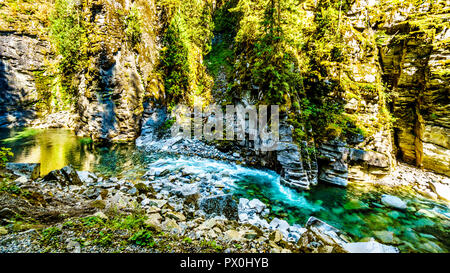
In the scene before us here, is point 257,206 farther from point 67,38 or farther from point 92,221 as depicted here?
point 67,38

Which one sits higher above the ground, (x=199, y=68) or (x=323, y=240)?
(x=199, y=68)

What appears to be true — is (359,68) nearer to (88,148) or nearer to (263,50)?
(263,50)

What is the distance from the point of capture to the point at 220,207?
4934 millimetres

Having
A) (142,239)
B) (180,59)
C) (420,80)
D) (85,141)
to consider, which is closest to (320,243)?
(142,239)

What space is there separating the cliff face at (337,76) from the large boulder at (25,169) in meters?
6.10

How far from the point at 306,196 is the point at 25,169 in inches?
389

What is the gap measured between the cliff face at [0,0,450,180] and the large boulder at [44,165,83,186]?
6279mm

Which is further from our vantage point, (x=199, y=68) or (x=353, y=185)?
(x=199, y=68)

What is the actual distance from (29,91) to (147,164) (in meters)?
21.0

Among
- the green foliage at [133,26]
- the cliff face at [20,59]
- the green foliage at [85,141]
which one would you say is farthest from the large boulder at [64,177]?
the cliff face at [20,59]

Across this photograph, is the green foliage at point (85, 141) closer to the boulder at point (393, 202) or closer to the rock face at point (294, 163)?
the rock face at point (294, 163)

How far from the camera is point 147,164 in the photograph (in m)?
8.38
